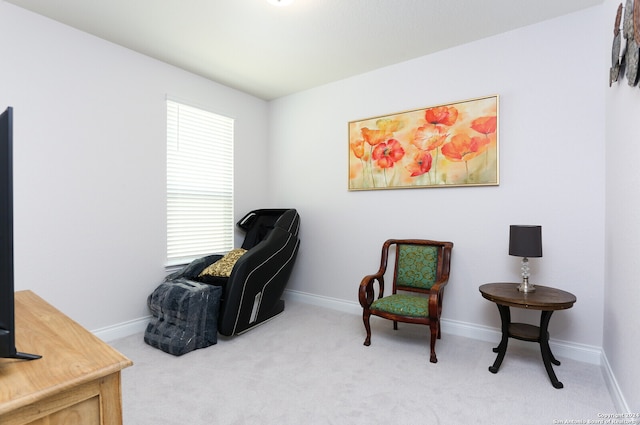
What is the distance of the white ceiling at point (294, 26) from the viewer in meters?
2.34

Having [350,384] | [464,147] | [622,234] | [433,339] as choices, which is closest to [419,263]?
[433,339]

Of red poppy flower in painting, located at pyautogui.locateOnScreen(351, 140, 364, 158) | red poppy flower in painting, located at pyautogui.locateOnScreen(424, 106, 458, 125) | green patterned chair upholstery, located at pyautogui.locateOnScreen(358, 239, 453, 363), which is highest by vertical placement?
red poppy flower in painting, located at pyautogui.locateOnScreen(424, 106, 458, 125)

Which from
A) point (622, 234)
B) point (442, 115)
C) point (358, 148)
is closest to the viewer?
point (622, 234)

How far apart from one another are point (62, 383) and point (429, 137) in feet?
9.95

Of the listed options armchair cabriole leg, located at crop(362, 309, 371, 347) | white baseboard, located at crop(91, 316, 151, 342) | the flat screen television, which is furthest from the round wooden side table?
white baseboard, located at crop(91, 316, 151, 342)

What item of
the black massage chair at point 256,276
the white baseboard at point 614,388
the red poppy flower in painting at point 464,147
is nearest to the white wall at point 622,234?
the white baseboard at point 614,388

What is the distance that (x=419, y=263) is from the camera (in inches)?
117

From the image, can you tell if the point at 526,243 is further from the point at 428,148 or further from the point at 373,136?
the point at 373,136

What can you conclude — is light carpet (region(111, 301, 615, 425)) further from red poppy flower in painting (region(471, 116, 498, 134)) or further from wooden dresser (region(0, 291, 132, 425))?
red poppy flower in painting (region(471, 116, 498, 134))

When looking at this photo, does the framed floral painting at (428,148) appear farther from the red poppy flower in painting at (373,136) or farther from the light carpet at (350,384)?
the light carpet at (350,384)

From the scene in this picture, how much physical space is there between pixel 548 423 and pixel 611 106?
6.63 ft

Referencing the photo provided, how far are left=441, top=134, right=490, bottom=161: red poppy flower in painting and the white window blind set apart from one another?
245 centimetres

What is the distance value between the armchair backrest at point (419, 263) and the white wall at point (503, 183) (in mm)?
159

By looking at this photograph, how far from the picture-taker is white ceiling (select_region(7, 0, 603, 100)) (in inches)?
92.2
